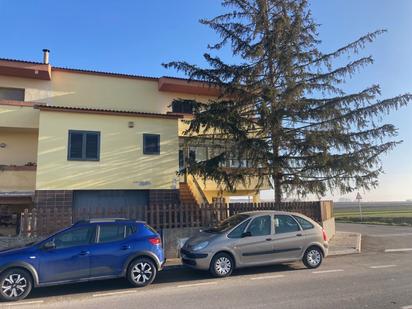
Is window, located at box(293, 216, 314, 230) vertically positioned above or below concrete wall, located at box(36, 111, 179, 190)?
below

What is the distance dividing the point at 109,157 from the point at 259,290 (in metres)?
10.1

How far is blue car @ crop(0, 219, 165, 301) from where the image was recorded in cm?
773

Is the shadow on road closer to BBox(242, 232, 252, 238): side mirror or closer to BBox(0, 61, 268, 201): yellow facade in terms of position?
BBox(242, 232, 252, 238): side mirror

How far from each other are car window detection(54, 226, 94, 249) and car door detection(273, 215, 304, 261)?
501 centimetres

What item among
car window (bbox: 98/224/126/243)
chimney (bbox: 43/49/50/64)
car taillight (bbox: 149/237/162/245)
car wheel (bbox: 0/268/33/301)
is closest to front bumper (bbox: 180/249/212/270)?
car taillight (bbox: 149/237/162/245)

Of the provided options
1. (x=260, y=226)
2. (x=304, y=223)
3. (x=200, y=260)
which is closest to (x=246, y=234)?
(x=260, y=226)

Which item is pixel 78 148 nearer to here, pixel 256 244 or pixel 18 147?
pixel 18 147

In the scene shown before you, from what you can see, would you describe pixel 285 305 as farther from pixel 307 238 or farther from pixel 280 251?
pixel 307 238

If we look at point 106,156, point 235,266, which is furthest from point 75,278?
point 106,156

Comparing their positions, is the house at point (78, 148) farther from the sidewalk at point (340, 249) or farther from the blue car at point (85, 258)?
the blue car at point (85, 258)

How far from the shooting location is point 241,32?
15.2 metres

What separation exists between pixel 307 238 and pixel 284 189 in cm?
410

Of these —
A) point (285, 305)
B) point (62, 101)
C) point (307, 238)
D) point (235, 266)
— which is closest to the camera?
point (285, 305)

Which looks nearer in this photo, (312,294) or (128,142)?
(312,294)
